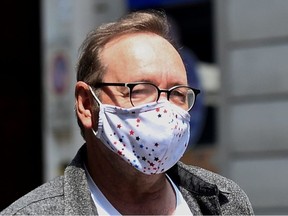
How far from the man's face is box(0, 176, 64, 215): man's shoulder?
1.18ft

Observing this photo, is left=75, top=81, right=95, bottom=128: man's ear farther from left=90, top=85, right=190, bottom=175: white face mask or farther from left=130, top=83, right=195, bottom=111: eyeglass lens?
left=130, top=83, right=195, bottom=111: eyeglass lens

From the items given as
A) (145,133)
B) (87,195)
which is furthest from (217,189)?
(87,195)

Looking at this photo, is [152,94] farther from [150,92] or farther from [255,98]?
[255,98]

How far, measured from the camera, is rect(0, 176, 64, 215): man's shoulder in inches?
100

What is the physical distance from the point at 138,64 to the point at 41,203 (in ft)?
1.72

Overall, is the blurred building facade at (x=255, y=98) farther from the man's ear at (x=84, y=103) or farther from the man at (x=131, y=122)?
the man's ear at (x=84, y=103)

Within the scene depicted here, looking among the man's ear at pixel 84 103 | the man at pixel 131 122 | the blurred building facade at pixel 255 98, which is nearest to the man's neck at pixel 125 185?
the man at pixel 131 122

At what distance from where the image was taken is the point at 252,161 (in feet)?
26.6

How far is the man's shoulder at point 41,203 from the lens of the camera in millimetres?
2545

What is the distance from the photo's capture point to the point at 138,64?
2725 mm

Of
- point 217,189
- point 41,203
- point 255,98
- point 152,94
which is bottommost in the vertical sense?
point 255,98

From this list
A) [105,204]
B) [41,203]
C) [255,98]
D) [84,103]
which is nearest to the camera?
[41,203]

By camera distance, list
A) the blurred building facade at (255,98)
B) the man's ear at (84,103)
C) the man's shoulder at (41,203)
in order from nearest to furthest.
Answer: the man's shoulder at (41,203)
the man's ear at (84,103)
the blurred building facade at (255,98)

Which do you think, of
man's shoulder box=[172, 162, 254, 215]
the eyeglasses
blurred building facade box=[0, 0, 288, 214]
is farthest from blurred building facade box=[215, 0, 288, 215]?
the eyeglasses
